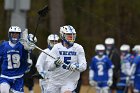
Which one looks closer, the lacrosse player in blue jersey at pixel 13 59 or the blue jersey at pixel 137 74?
the lacrosse player in blue jersey at pixel 13 59

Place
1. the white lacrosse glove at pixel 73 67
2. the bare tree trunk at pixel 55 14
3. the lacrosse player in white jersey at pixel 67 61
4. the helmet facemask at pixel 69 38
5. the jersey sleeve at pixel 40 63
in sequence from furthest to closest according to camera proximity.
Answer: the bare tree trunk at pixel 55 14
the jersey sleeve at pixel 40 63
the helmet facemask at pixel 69 38
the lacrosse player in white jersey at pixel 67 61
the white lacrosse glove at pixel 73 67

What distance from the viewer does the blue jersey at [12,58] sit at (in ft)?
59.9

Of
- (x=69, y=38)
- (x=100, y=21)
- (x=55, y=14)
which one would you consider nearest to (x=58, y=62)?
(x=69, y=38)

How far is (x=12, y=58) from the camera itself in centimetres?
1828

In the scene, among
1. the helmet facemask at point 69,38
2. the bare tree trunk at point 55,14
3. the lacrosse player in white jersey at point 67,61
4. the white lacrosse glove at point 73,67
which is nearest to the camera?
the white lacrosse glove at point 73,67

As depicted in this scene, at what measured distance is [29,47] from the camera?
18.1 m

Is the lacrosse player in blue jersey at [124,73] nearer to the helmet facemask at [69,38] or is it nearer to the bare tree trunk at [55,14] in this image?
the helmet facemask at [69,38]

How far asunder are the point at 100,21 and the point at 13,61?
28.8 meters

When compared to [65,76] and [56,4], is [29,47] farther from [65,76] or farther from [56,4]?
[56,4]

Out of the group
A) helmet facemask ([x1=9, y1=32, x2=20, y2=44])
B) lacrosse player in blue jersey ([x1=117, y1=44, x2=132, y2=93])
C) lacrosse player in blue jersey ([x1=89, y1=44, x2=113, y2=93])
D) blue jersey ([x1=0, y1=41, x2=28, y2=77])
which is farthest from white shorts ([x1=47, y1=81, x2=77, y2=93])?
lacrosse player in blue jersey ([x1=117, y1=44, x2=132, y2=93])

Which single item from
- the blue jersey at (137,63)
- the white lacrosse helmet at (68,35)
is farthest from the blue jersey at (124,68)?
the white lacrosse helmet at (68,35)

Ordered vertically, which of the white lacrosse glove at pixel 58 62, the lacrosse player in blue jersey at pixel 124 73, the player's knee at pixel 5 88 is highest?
the white lacrosse glove at pixel 58 62

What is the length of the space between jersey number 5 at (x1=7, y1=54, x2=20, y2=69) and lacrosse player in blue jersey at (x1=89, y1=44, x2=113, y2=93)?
23.7 feet

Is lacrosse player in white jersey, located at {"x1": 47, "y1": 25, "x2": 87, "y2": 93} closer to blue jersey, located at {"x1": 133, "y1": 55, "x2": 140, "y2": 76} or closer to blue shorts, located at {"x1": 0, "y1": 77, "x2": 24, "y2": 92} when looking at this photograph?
blue shorts, located at {"x1": 0, "y1": 77, "x2": 24, "y2": 92}
